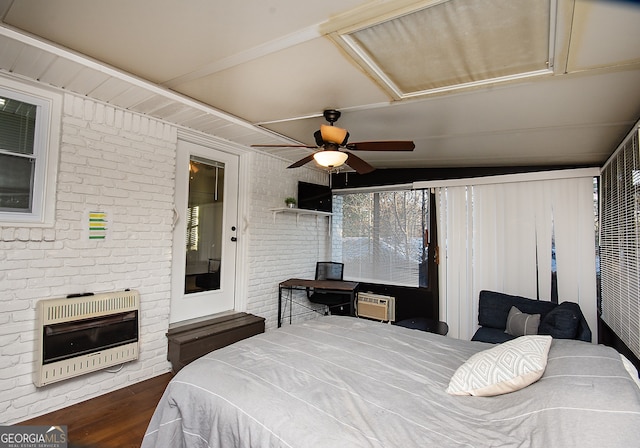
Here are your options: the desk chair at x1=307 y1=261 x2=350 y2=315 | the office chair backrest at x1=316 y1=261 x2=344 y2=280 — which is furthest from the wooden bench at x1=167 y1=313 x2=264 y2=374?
the office chair backrest at x1=316 y1=261 x2=344 y2=280

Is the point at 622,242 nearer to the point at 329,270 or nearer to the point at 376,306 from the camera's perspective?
the point at 376,306

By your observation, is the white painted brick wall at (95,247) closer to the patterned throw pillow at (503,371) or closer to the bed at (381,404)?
the bed at (381,404)

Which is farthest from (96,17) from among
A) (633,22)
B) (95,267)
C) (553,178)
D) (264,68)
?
(553,178)

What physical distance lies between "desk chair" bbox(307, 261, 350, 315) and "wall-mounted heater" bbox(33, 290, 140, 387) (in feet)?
7.65

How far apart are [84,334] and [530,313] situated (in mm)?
3912

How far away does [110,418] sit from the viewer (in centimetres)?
226

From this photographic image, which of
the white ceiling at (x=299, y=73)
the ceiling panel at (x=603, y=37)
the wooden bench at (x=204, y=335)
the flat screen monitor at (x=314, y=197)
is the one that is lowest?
the wooden bench at (x=204, y=335)

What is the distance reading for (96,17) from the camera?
5.26ft

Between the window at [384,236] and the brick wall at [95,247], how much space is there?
2803 mm

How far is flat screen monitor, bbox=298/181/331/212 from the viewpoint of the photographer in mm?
4619

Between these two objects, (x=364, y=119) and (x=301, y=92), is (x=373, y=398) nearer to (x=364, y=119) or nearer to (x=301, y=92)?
(x=301, y=92)

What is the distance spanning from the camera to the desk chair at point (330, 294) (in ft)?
14.5

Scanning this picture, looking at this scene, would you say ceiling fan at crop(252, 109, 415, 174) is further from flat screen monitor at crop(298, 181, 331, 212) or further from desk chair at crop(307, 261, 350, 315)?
desk chair at crop(307, 261, 350, 315)

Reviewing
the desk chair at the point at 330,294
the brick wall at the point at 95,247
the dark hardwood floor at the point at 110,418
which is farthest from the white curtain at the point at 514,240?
the dark hardwood floor at the point at 110,418
